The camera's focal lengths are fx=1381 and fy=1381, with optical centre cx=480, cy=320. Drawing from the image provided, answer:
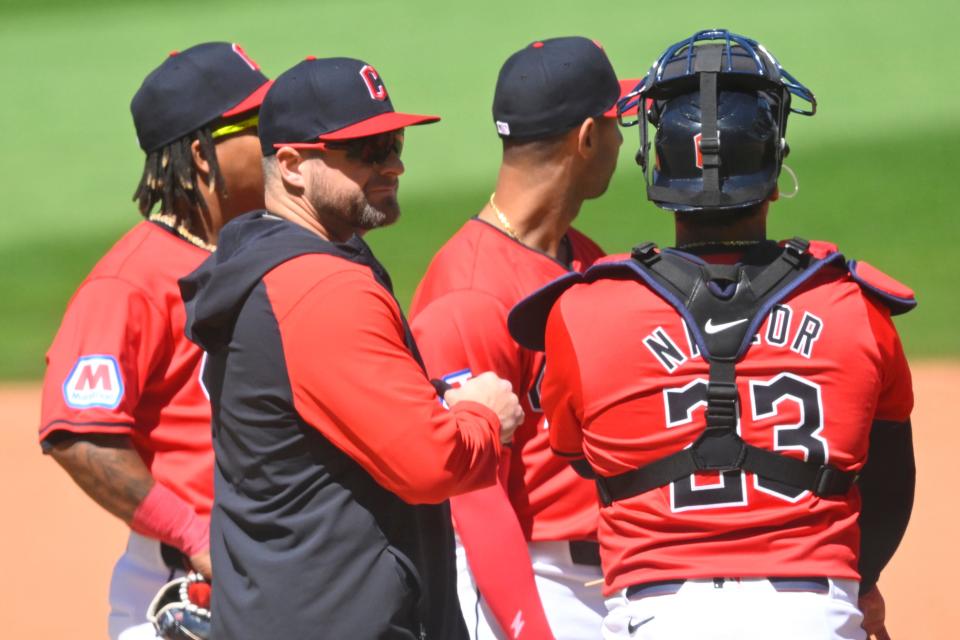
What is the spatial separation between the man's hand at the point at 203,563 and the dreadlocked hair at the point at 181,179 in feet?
3.00

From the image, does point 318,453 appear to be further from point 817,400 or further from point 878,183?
point 878,183

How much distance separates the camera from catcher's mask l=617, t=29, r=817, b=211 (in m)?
Answer: 2.53

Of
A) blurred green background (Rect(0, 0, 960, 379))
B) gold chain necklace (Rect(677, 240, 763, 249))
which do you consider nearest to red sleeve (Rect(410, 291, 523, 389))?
gold chain necklace (Rect(677, 240, 763, 249))

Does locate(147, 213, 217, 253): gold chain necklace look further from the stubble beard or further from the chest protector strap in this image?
the chest protector strap

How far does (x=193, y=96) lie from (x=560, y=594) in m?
1.62

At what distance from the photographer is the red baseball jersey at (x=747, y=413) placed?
2438 millimetres

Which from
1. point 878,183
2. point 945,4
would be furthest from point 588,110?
point 945,4

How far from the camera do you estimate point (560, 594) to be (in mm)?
3379

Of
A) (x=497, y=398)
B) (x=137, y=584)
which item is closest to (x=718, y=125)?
(x=497, y=398)

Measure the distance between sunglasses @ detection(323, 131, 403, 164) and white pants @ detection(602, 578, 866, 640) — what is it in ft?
3.36

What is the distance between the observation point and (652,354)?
247 cm

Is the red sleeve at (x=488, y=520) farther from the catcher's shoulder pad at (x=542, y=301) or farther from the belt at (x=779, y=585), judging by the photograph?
the belt at (x=779, y=585)

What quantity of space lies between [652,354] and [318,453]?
2.09 ft

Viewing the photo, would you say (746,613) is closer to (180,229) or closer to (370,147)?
(370,147)
